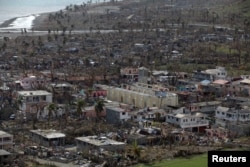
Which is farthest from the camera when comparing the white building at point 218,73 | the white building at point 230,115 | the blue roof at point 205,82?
the white building at point 218,73

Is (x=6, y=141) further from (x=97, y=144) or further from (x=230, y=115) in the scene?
(x=230, y=115)

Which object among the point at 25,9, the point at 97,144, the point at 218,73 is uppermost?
the point at 25,9

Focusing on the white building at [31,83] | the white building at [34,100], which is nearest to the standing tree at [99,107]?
the white building at [34,100]

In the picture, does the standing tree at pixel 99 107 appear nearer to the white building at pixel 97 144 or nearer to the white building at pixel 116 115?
the white building at pixel 116 115

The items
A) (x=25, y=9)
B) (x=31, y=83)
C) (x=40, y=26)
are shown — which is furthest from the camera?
(x=25, y=9)

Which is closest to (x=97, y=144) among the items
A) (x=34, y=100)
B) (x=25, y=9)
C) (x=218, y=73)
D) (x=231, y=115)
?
(x=231, y=115)

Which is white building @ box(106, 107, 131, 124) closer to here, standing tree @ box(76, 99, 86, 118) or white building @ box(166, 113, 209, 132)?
standing tree @ box(76, 99, 86, 118)

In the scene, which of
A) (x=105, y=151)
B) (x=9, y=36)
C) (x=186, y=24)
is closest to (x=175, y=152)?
(x=105, y=151)

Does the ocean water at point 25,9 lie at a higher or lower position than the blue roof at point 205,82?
higher
